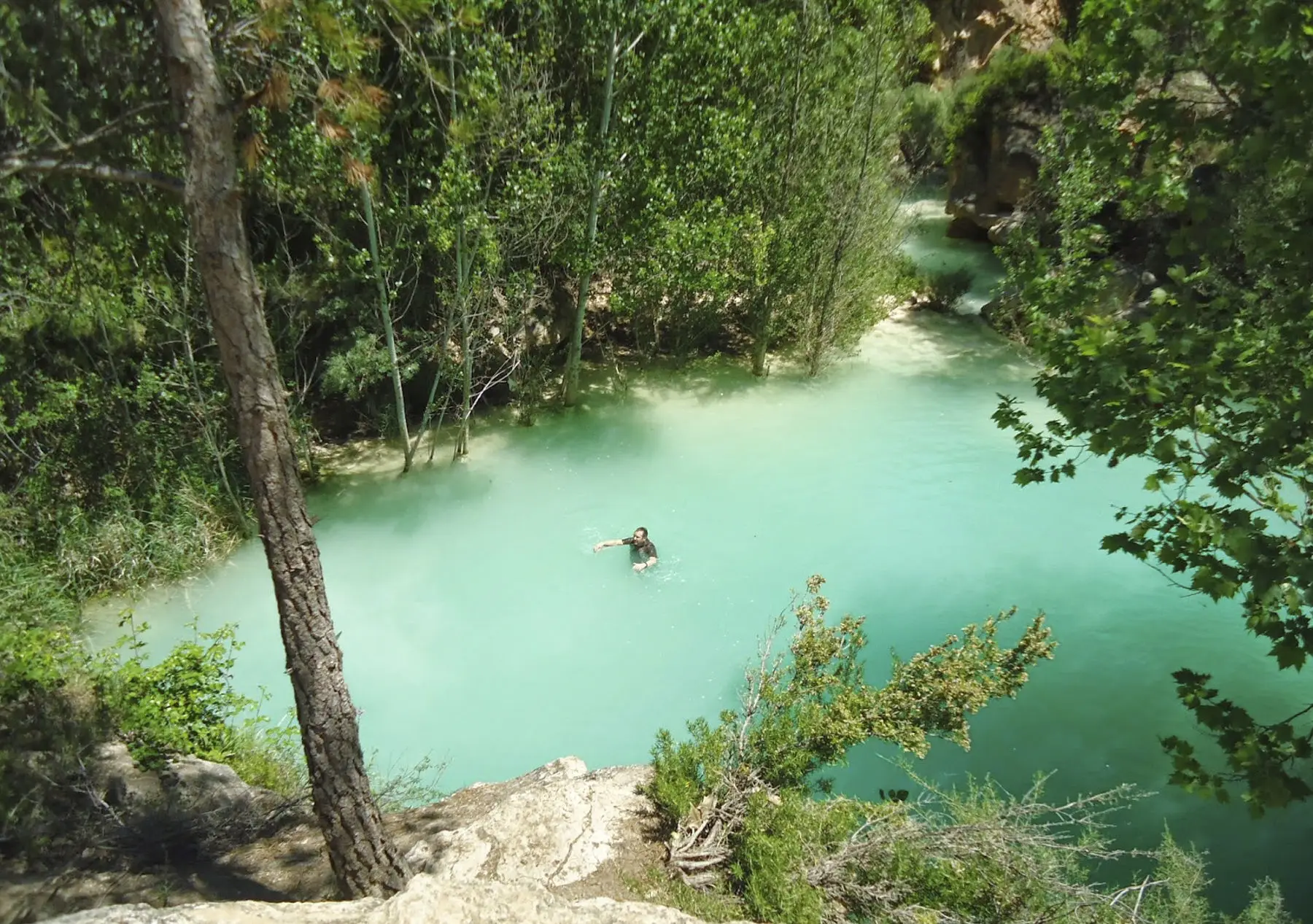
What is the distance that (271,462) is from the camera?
3.89 metres

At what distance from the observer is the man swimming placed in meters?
9.36

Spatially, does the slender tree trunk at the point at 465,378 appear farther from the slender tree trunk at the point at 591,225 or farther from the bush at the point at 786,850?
the bush at the point at 786,850

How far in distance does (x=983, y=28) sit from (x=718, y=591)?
64.2ft

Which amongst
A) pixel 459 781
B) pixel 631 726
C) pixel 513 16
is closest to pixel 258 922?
pixel 459 781

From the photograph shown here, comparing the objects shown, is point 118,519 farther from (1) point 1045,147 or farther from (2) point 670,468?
(1) point 1045,147

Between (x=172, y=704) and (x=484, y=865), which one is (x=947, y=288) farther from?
(x=172, y=704)

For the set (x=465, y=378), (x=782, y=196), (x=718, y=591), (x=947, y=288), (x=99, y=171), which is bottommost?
(x=718, y=591)

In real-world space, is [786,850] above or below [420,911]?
below

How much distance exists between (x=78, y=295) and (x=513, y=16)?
6016 mm

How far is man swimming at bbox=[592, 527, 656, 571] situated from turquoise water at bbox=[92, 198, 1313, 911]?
164 mm

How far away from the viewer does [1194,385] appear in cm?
463

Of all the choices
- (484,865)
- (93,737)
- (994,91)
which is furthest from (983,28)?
(93,737)

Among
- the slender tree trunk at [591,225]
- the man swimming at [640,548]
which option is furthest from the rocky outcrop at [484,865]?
the slender tree trunk at [591,225]

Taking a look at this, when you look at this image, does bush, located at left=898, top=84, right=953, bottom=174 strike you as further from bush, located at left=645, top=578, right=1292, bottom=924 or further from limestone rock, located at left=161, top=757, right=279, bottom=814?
limestone rock, located at left=161, top=757, right=279, bottom=814
